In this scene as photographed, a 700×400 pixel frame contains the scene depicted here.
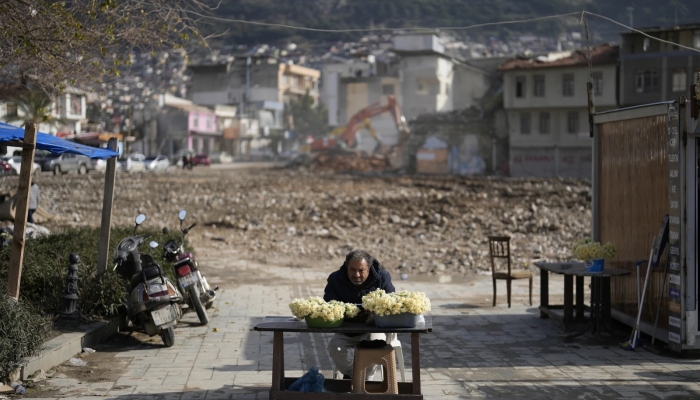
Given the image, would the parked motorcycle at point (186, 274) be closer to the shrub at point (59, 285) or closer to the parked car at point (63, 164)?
the shrub at point (59, 285)

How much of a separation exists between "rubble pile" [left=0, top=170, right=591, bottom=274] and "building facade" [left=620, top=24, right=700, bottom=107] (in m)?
20.7

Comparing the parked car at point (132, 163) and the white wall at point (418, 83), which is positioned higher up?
the white wall at point (418, 83)

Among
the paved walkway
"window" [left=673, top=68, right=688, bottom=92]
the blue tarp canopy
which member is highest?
"window" [left=673, top=68, right=688, bottom=92]

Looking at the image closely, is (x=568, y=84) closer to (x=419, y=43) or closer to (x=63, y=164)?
(x=419, y=43)

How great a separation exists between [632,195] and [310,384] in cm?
574

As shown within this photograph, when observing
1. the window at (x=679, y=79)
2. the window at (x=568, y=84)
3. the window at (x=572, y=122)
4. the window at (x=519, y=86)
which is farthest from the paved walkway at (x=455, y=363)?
the window at (x=519, y=86)

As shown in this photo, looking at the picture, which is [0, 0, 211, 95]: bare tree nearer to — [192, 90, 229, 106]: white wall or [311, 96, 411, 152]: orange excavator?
[311, 96, 411, 152]: orange excavator

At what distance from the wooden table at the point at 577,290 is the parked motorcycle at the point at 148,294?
4762mm

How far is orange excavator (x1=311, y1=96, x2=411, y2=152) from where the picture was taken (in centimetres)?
7656

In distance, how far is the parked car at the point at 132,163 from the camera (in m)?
60.8

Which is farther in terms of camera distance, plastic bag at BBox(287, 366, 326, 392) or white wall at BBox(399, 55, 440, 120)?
white wall at BBox(399, 55, 440, 120)

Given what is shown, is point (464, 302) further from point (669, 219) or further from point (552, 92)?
point (552, 92)

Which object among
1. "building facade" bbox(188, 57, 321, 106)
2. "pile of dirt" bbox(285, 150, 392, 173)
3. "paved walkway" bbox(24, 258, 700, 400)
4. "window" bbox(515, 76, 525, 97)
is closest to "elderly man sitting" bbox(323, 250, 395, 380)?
"paved walkway" bbox(24, 258, 700, 400)

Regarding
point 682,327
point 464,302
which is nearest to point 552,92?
point 464,302
